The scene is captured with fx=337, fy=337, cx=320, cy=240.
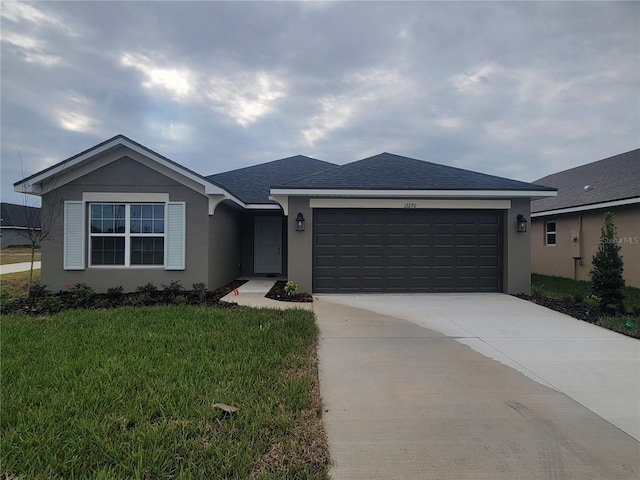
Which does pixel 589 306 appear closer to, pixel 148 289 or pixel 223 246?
pixel 223 246

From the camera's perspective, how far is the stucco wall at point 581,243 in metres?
11.2

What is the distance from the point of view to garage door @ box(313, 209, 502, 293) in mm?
9859

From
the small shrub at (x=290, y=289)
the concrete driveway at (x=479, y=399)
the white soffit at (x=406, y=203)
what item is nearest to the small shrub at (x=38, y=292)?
the small shrub at (x=290, y=289)

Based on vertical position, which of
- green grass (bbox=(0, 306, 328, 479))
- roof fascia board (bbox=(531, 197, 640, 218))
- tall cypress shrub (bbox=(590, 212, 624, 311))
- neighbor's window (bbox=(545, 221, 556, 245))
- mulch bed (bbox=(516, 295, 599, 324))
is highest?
roof fascia board (bbox=(531, 197, 640, 218))

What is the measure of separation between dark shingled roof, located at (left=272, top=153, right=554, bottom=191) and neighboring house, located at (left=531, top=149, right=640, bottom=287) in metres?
4.44

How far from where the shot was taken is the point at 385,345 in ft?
17.5

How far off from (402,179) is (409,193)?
845 mm

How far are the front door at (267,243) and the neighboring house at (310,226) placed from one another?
8.52ft

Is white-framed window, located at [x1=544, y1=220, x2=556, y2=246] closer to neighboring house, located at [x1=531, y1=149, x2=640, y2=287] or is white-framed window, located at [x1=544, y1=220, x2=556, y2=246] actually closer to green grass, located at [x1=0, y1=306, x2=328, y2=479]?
neighboring house, located at [x1=531, y1=149, x2=640, y2=287]

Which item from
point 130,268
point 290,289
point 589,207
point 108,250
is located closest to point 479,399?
point 290,289

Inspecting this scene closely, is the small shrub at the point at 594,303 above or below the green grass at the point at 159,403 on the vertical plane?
above

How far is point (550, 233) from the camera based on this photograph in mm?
14930

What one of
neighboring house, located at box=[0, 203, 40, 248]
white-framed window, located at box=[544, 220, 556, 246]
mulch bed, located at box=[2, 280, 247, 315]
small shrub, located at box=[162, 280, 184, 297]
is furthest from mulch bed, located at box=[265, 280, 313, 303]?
neighboring house, located at box=[0, 203, 40, 248]

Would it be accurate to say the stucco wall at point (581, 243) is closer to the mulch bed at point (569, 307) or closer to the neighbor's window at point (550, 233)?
the neighbor's window at point (550, 233)
